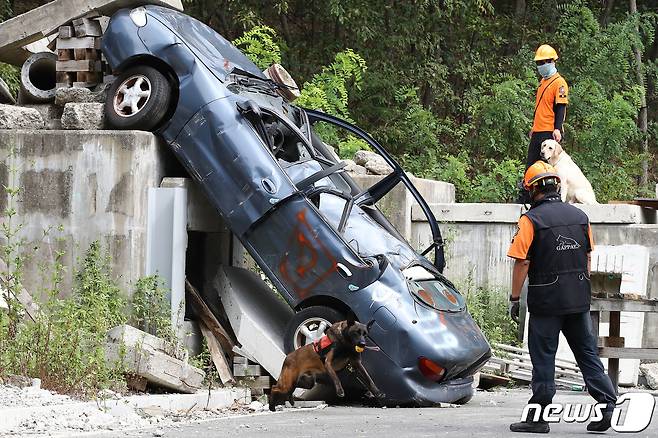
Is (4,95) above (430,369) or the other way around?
above

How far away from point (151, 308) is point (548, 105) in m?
5.19

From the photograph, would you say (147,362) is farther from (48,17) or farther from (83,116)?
(48,17)

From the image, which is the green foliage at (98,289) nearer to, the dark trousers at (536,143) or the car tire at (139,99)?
the car tire at (139,99)

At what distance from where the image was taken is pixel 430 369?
36.8ft

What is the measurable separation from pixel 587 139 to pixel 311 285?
11.6 m

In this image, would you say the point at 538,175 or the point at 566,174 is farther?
the point at 566,174

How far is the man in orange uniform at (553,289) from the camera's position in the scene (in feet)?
28.8

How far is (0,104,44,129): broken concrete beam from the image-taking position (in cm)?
1293

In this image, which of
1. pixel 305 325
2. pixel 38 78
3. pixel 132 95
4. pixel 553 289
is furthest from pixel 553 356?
pixel 38 78

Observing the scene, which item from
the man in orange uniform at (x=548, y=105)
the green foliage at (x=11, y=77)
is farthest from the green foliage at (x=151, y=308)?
the green foliage at (x=11, y=77)

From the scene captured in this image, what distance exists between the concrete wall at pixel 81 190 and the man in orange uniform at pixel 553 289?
478 cm

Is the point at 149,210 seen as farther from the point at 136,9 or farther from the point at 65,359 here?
the point at 65,359

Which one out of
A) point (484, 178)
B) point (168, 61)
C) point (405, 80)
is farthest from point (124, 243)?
point (405, 80)

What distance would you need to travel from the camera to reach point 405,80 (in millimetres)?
25938
